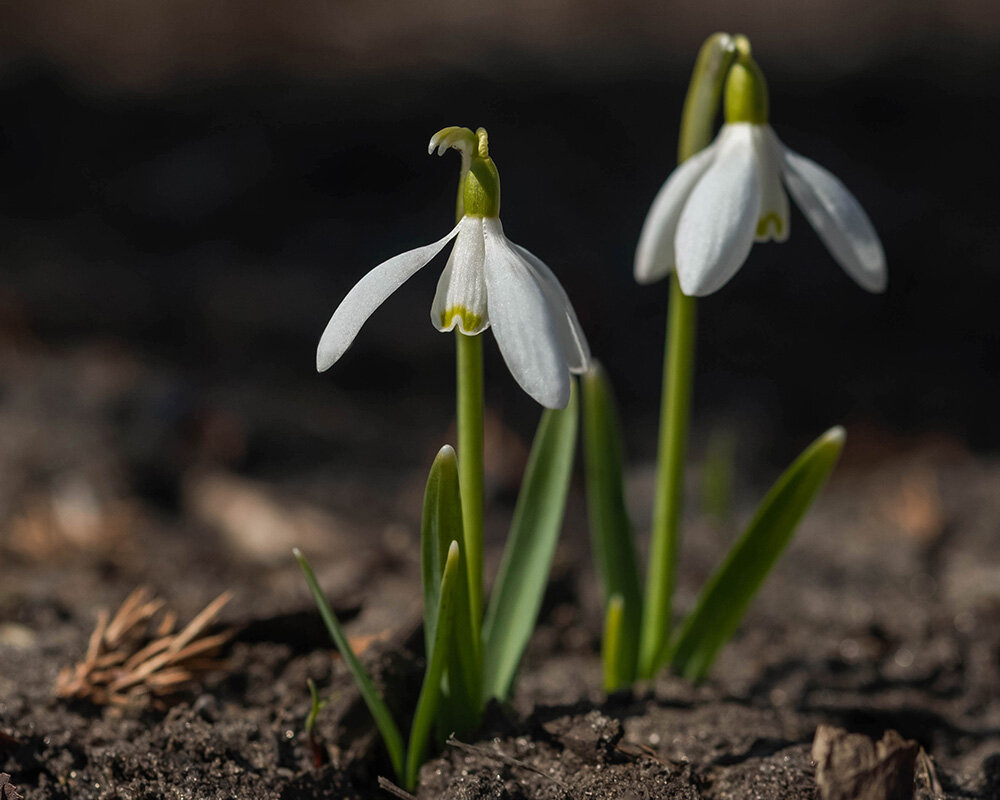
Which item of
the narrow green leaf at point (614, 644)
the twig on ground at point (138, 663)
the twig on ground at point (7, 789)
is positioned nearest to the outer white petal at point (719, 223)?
the narrow green leaf at point (614, 644)

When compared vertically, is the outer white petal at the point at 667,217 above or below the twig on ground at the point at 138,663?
above

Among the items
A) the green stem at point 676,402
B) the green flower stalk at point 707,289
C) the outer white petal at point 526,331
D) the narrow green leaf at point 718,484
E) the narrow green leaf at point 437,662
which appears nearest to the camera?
the outer white petal at point 526,331

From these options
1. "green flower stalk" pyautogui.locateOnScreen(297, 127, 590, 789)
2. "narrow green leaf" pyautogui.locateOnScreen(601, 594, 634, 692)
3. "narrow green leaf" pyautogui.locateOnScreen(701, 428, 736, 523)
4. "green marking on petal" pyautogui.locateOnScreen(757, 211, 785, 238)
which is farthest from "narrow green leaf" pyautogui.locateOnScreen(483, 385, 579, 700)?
"narrow green leaf" pyautogui.locateOnScreen(701, 428, 736, 523)

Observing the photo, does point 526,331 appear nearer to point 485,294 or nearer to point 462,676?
point 485,294

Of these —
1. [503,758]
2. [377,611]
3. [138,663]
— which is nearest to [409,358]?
[377,611]

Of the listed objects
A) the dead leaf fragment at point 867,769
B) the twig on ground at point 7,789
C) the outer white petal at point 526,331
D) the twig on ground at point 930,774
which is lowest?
the twig on ground at point 7,789

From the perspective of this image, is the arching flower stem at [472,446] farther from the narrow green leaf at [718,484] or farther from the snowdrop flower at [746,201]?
the narrow green leaf at [718,484]
